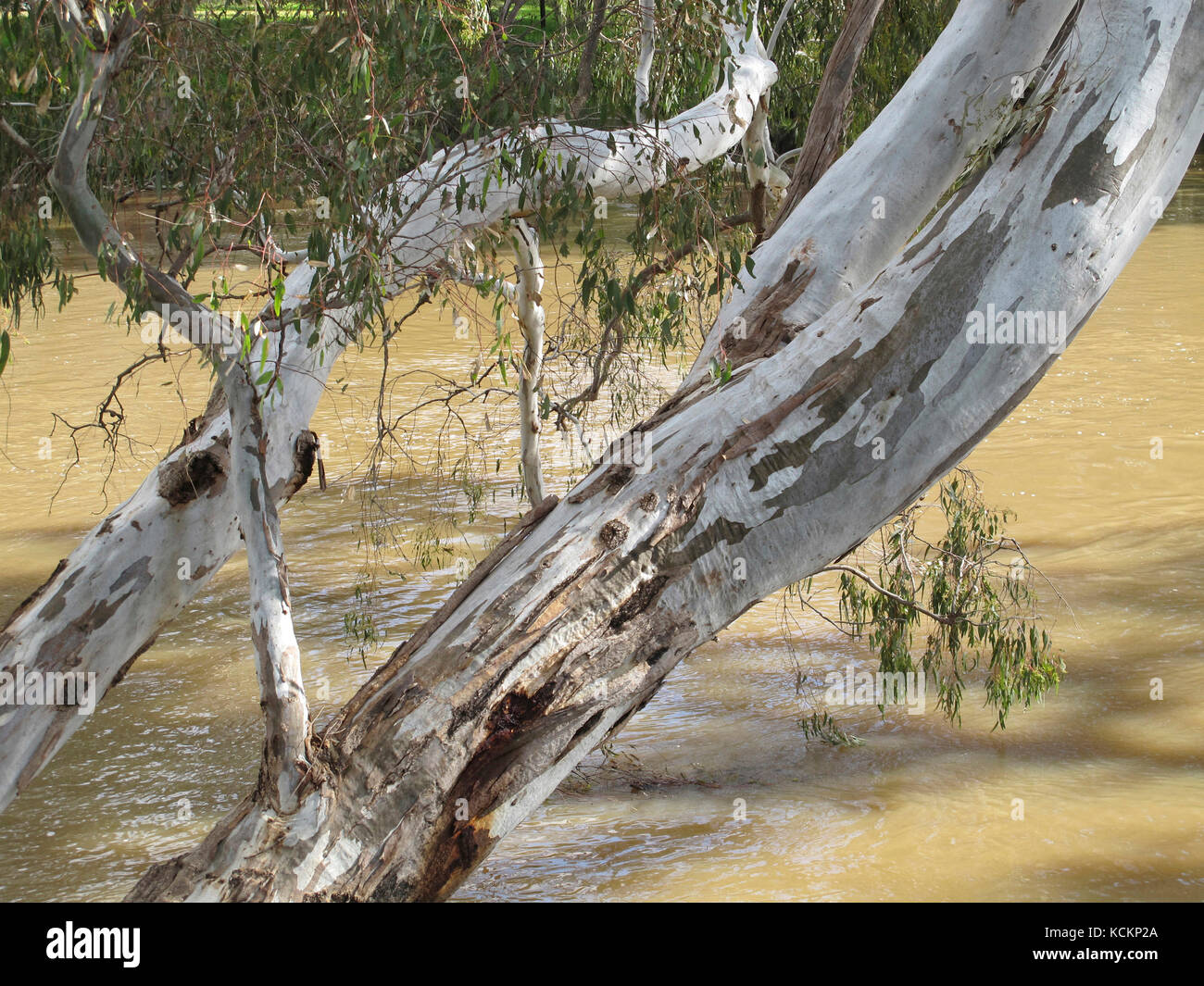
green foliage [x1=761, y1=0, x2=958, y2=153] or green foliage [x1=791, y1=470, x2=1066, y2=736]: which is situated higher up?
green foliage [x1=761, y1=0, x2=958, y2=153]

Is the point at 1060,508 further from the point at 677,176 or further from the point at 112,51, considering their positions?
the point at 112,51

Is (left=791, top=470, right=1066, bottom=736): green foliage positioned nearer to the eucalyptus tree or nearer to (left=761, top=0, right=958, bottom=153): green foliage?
(left=761, top=0, right=958, bottom=153): green foliage

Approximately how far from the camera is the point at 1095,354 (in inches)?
408

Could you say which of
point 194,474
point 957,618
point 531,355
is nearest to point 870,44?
point 531,355

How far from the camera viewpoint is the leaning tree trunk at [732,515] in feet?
7.39

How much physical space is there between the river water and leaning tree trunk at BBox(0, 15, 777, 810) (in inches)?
27.3

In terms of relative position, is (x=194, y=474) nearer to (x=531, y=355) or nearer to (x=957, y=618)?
(x=531, y=355)

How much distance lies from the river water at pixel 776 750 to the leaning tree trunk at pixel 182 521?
694 mm

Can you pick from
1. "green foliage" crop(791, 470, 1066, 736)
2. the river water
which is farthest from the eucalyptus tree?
"green foliage" crop(791, 470, 1066, 736)

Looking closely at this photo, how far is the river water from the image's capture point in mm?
4004

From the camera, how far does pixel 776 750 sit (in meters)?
4.79

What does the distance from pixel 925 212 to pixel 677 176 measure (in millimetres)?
673

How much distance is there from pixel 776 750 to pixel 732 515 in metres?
2.64
